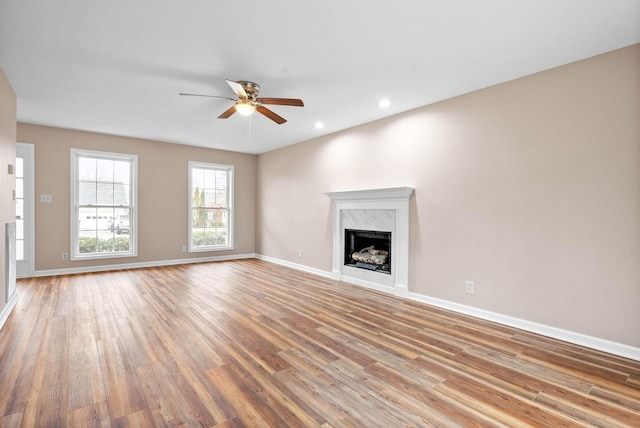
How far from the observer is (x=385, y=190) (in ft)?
14.3

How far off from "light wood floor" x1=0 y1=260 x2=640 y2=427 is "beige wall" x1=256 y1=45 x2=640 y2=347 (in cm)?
39

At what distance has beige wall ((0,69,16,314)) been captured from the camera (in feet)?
10.3

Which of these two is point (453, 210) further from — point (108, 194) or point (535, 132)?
point (108, 194)

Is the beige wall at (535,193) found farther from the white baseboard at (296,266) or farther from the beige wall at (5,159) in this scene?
the beige wall at (5,159)

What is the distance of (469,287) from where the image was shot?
3551 mm

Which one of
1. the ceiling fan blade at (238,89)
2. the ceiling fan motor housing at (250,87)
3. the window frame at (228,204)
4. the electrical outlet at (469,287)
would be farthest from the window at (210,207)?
the electrical outlet at (469,287)

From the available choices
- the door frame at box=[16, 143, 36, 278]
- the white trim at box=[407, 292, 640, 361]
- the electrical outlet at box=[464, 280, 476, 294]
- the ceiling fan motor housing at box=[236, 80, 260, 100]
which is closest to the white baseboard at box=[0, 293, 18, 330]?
the door frame at box=[16, 143, 36, 278]

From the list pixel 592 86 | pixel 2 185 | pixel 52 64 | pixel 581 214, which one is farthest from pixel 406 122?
pixel 2 185

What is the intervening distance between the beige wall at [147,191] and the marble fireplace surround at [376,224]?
9.85ft

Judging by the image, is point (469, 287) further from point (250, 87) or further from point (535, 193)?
point (250, 87)

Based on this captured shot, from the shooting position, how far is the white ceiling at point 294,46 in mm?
2186

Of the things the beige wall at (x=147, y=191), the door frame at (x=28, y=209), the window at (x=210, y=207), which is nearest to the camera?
the door frame at (x=28, y=209)

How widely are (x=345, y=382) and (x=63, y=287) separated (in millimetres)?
4648

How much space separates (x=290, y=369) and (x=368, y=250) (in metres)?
2.98
